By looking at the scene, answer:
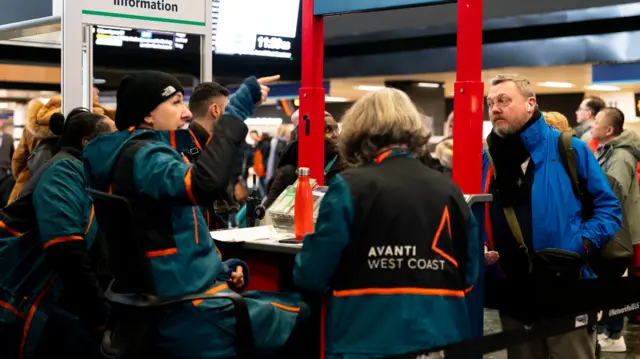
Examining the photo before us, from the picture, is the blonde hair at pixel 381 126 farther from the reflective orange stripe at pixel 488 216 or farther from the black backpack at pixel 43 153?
the black backpack at pixel 43 153

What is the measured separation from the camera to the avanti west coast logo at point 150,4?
5023 millimetres

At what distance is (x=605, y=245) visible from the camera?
13.4ft

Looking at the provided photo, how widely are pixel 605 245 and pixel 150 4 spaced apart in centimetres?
289

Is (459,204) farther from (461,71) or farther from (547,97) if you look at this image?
(547,97)

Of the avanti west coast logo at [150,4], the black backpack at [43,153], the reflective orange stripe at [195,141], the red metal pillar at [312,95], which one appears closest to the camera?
the red metal pillar at [312,95]

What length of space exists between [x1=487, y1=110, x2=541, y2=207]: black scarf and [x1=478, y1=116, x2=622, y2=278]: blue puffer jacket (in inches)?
1.6

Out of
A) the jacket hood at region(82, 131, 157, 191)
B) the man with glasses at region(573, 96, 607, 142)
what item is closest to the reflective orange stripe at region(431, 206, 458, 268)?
the jacket hood at region(82, 131, 157, 191)

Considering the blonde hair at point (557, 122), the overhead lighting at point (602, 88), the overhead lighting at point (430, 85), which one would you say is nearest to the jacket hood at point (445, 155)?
the blonde hair at point (557, 122)

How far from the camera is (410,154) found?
2.63 meters

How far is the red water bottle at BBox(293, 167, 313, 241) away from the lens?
11.0ft

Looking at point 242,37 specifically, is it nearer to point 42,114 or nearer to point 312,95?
point 42,114

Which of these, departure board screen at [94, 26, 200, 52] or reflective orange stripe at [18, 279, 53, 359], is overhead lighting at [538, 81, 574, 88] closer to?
departure board screen at [94, 26, 200, 52]

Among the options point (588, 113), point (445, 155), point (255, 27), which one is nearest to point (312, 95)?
point (445, 155)

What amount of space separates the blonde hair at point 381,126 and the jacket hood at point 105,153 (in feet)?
2.26
